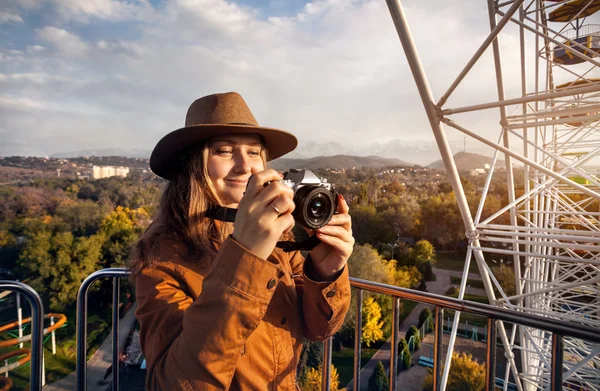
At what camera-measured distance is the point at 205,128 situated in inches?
51.2

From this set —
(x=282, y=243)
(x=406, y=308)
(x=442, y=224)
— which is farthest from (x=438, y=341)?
(x=442, y=224)

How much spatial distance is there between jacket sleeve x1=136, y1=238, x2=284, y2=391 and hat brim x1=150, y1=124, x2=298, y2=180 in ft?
1.76

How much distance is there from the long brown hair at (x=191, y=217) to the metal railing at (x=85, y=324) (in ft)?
2.15

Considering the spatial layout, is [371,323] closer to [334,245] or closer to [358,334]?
[358,334]

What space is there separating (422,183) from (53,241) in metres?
34.6

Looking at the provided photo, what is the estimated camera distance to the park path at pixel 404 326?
1652cm

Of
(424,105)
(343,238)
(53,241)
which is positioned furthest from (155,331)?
(53,241)

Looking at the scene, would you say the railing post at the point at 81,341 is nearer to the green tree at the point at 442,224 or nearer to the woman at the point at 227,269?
the woman at the point at 227,269

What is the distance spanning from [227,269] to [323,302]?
55 cm

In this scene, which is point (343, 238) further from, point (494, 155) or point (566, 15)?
point (566, 15)

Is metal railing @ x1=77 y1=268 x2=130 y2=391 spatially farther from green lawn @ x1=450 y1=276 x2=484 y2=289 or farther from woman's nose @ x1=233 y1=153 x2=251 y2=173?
green lawn @ x1=450 y1=276 x2=484 y2=289

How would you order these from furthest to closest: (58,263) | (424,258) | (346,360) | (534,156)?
1. (424,258)
2. (58,263)
3. (346,360)
4. (534,156)

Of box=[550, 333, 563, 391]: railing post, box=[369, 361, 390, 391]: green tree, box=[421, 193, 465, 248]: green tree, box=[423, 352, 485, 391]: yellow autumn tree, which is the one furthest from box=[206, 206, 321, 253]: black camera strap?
box=[421, 193, 465, 248]: green tree

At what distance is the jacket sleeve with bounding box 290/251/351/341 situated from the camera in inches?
52.7
